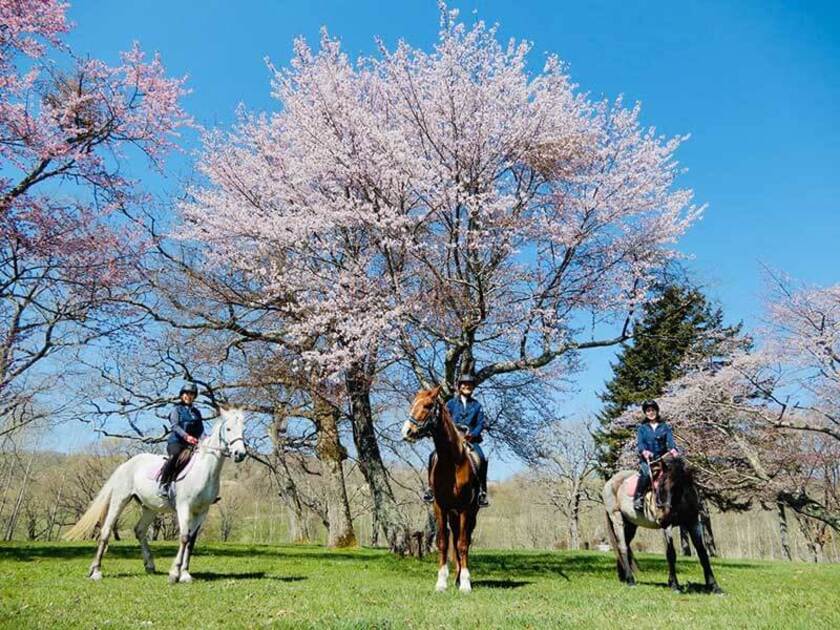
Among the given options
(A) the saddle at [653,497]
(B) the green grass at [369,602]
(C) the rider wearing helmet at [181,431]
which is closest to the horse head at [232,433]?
(C) the rider wearing helmet at [181,431]

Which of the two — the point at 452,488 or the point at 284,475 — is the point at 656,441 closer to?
the point at 452,488

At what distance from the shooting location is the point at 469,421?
964 cm

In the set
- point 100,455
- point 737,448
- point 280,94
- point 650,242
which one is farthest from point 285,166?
point 100,455

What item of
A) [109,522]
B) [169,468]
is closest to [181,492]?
[169,468]

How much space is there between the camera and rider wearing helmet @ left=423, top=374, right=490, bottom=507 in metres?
9.34

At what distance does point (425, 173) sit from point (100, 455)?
45121mm

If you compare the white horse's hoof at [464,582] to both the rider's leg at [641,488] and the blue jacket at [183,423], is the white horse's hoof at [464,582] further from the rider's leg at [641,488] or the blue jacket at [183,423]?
the blue jacket at [183,423]

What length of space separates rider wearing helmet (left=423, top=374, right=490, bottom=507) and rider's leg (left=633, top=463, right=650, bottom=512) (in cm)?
255

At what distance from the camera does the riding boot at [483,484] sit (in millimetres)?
9172

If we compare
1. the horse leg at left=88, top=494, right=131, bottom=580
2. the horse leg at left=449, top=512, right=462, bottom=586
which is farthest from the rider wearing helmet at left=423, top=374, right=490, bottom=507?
the horse leg at left=88, top=494, right=131, bottom=580

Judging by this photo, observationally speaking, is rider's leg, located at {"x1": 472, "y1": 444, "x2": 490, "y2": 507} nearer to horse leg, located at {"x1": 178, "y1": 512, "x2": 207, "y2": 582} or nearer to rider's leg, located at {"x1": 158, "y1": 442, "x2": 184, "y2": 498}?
horse leg, located at {"x1": 178, "y1": 512, "x2": 207, "y2": 582}

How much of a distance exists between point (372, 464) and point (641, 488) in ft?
28.4

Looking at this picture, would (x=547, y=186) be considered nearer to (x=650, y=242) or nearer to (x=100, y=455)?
(x=650, y=242)

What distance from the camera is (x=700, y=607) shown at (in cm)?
702
